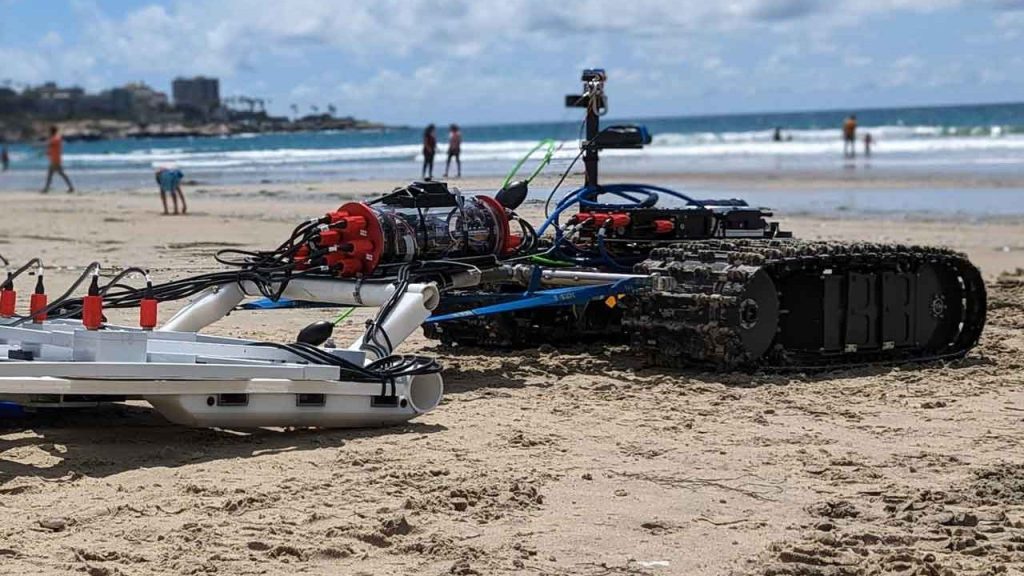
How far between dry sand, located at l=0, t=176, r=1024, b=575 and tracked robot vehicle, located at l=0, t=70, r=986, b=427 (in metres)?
0.23

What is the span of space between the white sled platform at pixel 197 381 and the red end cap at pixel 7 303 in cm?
24

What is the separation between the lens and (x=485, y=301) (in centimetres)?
859

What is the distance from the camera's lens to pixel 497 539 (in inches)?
201

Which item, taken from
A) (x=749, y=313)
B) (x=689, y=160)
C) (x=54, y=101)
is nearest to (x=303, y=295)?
(x=749, y=313)

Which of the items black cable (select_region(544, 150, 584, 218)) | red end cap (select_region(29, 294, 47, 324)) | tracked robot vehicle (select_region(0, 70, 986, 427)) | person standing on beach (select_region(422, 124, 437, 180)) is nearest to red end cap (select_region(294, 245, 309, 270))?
tracked robot vehicle (select_region(0, 70, 986, 427))

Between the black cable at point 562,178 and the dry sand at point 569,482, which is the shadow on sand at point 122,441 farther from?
the black cable at point 562,178

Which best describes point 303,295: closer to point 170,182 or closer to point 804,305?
point 804,305

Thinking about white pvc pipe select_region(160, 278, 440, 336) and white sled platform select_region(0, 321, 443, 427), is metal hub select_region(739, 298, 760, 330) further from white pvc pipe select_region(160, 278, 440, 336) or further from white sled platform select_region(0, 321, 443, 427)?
white sled platform select_region(0, 321, 443, 427)

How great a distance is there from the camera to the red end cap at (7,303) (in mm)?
7163

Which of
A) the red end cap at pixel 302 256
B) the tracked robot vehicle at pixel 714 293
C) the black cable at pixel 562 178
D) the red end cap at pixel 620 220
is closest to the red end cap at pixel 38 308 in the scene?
the red end cap at pixel 302 256

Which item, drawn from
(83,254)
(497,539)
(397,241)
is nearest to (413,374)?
(397,241)

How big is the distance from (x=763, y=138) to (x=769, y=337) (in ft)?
225

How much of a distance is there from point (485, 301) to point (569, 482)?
2.86 metres

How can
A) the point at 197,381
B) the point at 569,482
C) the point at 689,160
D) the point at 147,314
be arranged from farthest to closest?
the point at 689,160, the point at 147,314, the point at 197,381, the point at 569,482
